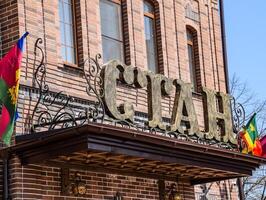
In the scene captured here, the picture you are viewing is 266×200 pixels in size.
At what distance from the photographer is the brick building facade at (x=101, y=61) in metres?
12.4

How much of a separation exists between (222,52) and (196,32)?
1282 mm

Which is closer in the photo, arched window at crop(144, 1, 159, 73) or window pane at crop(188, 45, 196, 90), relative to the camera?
arched window at crop(144, 1, 159, 73)

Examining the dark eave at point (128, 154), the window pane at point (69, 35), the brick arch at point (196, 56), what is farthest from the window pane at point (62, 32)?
the brick arch at point (196, 56)

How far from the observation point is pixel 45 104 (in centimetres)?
1271

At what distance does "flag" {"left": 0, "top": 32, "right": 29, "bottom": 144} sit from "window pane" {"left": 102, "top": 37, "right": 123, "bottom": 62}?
3.95 meters

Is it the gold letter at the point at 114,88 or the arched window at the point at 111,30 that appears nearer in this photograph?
the gold letter at the point at 114,88

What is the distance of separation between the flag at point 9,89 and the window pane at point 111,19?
4182 mm

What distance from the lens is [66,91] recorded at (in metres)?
13.4

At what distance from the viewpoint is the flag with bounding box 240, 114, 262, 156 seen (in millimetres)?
16531

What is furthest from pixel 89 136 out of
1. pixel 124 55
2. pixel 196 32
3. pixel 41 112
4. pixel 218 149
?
pixel 196 32

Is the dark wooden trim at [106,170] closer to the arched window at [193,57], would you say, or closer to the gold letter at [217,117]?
the gold letter at [217,117]

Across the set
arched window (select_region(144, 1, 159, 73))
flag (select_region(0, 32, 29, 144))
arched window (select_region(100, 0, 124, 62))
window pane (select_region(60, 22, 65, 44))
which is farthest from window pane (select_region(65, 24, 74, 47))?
flag (select_region(0, 32, 29, 144))

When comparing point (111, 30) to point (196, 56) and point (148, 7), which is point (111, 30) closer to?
point (148, 7)

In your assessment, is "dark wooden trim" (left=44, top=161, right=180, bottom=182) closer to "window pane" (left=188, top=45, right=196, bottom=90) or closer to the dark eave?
the dark eave
